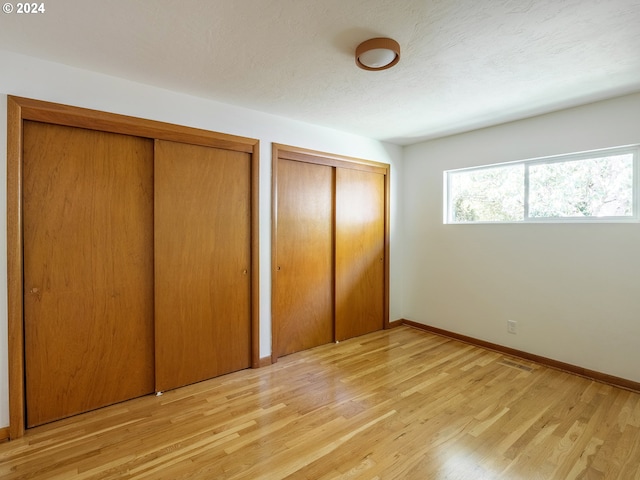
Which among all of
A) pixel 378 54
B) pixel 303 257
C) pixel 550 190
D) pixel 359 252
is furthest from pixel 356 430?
pixel 550 190

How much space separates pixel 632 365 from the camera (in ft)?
8.48

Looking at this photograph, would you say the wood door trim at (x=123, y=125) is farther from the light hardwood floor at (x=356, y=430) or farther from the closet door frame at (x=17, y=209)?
the light hardwood floor at (x=356, y=430)

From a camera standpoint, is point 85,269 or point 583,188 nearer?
point 85,269

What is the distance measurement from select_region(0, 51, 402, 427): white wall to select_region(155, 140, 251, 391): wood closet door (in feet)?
0.60

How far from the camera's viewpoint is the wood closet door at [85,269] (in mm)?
2100

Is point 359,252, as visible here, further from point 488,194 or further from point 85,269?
point 85,269

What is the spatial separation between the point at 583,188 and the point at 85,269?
4.09 meters

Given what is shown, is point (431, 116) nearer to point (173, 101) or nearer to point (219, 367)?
point (173, 101)

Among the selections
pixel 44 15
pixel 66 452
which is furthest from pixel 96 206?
pixel 66 452
